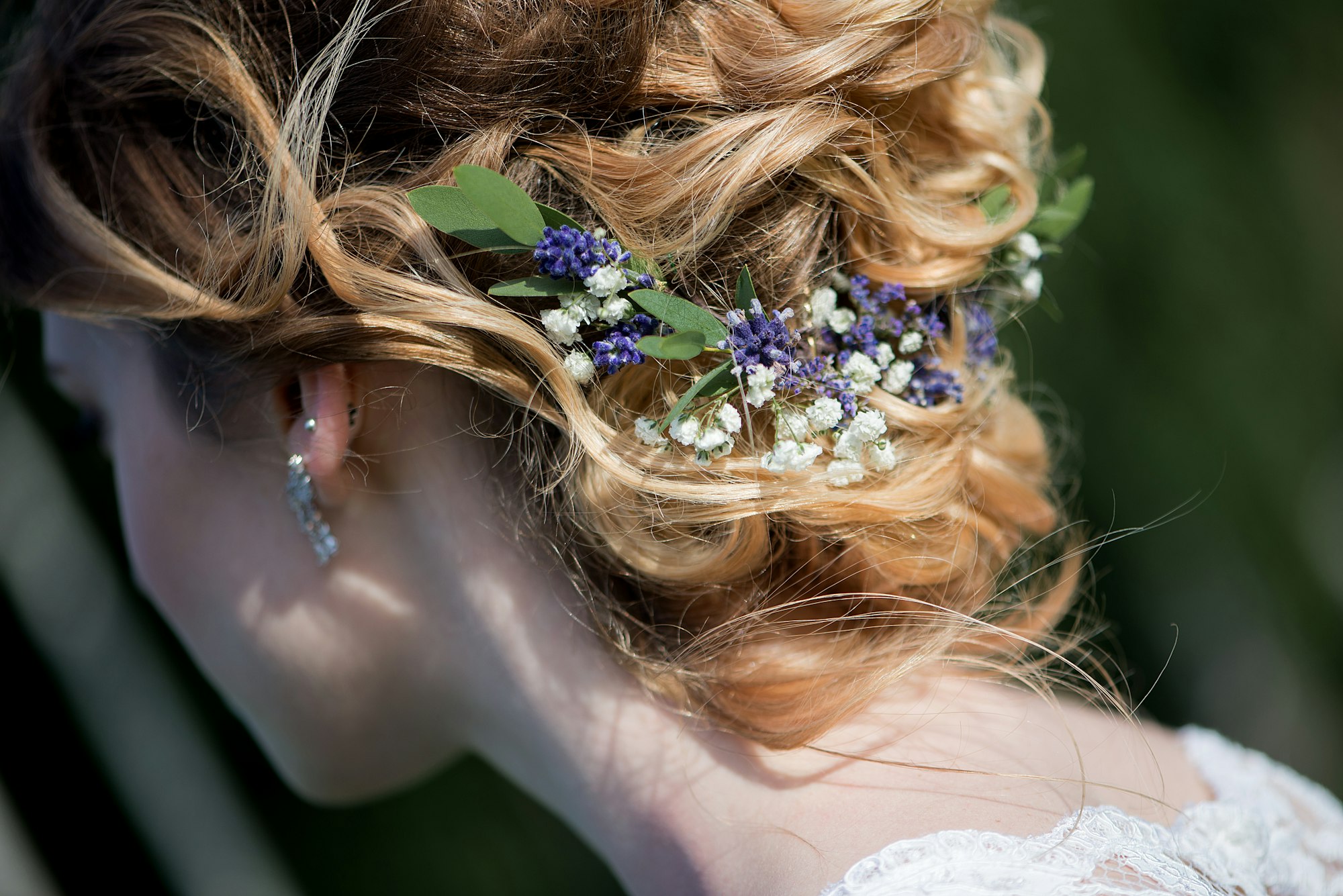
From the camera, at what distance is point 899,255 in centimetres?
110

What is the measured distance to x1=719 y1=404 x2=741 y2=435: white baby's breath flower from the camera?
987 millimetres

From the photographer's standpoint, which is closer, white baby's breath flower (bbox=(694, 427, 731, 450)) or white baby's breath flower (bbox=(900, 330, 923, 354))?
white baby's breath flower (bbox=(694, 427, 731, 450))

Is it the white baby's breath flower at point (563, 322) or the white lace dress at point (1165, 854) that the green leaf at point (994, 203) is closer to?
the white baby's breath flower at point (563, 322)

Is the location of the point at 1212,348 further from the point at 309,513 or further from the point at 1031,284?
the point at 309,513

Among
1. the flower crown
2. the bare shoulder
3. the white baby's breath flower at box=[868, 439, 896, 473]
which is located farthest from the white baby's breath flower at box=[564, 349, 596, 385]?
the bare shoulder

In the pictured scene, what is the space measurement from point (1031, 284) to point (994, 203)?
15cm

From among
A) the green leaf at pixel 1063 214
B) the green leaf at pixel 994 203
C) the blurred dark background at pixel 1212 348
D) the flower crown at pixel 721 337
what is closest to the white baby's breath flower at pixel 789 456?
the flower crown at pixel 721 337

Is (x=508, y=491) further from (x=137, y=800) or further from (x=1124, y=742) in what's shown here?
(x=137, y=800)

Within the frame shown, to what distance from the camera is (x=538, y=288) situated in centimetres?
99

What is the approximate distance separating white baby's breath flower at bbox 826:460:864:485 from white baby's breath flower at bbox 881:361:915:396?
0.12m

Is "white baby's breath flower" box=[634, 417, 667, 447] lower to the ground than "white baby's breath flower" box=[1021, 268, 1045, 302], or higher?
lower

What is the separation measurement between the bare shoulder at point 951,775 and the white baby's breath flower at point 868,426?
1.21 feet

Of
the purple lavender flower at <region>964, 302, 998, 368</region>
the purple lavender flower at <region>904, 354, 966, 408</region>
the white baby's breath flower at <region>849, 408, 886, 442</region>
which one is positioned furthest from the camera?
the purple lavender flower at <region>964, 302, 998, 368</region>

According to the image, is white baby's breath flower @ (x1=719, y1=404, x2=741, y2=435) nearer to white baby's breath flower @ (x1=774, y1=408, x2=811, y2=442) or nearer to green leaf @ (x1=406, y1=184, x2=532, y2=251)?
white baby's breath flower @ (x1=774, y1=408, x2=811, y2=442)
